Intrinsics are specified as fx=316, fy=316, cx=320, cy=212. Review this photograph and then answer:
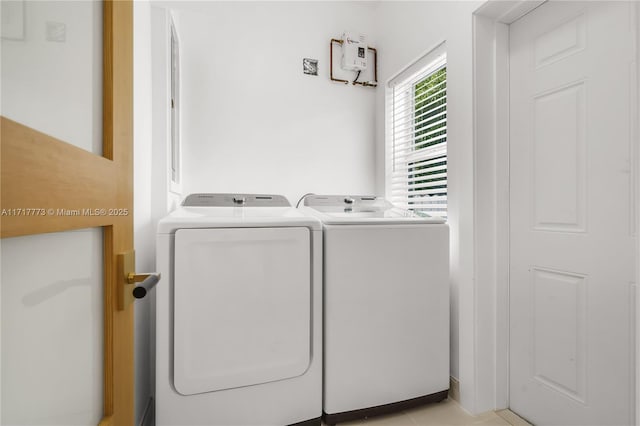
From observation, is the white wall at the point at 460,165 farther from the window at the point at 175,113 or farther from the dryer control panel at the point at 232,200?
the window at the point at 175,113

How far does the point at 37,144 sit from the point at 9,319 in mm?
217

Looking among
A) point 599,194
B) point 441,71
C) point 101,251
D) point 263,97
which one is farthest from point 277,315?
point 441,71

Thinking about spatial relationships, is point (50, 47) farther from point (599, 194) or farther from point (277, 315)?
point (599, 194)

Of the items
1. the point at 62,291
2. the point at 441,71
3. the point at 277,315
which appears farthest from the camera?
the point at 441,71

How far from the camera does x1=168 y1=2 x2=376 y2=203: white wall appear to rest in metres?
2.27

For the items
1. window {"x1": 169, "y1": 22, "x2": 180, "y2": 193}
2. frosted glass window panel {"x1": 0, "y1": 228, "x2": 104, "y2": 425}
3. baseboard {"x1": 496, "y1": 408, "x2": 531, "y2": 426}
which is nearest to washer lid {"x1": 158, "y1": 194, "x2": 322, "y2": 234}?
window {"x1": 169, "y1": 22, "x2": 180, "y2": 193}

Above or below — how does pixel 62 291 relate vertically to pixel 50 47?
below

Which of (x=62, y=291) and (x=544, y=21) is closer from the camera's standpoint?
(x=62, y=291)

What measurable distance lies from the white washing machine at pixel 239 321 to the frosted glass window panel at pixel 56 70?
33.1 inches

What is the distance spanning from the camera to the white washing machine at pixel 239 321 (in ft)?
4.42

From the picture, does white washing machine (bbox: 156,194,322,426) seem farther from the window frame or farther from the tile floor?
the window frame

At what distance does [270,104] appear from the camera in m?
2.44

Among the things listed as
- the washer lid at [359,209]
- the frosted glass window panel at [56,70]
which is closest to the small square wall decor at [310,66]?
the washer lid at [359,209]

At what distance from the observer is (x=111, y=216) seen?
602 mm
